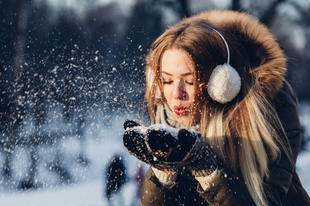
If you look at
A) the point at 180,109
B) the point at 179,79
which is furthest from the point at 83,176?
the point at 179,79

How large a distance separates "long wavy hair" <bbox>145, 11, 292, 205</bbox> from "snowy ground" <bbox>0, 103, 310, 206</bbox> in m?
2.81

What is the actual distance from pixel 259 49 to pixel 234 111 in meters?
0.37

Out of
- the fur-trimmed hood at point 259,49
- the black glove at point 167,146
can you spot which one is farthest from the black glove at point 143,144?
the fur-trimmed hood at point 259,49

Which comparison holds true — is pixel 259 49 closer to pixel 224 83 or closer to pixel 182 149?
pixel 224 83

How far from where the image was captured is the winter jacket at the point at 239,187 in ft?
3.52

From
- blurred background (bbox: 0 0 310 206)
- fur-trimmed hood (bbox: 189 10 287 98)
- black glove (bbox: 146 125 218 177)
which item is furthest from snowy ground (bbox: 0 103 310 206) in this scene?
fur-trimmed hood (bbox: 189 10 287 98)

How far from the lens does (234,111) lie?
4.14ft

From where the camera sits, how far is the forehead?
1.21 meters

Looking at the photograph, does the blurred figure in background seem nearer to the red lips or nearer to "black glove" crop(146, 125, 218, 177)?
the red lips

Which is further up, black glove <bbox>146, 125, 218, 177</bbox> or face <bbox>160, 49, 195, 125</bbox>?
face <bbox>160, 49, 195, 125</bbox>

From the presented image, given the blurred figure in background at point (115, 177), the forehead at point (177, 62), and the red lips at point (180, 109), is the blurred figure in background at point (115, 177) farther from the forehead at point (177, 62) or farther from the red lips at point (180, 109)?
the forehead at point (177, 62)

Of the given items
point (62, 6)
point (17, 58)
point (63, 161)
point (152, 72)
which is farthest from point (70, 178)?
point (152, 72)

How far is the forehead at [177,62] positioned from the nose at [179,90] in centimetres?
7

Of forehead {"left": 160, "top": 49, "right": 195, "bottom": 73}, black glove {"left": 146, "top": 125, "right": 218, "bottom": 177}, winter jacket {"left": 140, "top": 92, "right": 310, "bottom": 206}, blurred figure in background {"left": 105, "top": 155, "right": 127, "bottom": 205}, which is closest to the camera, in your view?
black glove {"left": 146, "top": 125, "right": 218, "bottom": 177}
